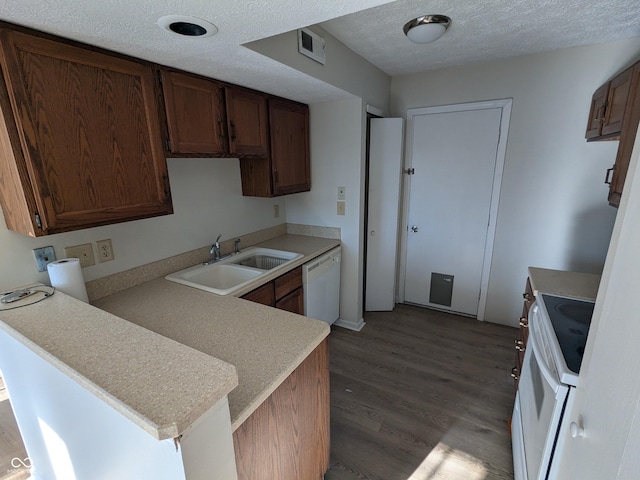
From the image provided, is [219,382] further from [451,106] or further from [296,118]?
[451,106]

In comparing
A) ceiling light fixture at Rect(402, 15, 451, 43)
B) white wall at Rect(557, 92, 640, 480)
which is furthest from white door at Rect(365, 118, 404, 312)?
white wall at Rect(557, 92, 640, 480)

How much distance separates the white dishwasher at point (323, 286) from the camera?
7.74 feet

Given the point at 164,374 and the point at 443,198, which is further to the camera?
the point at 443,198

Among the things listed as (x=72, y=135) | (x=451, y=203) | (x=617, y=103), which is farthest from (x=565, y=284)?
(x=72, y=135)

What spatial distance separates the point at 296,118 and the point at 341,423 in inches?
90.6

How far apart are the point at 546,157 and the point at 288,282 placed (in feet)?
7.89

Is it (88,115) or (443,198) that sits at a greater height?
(88,115)

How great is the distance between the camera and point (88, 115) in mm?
1203

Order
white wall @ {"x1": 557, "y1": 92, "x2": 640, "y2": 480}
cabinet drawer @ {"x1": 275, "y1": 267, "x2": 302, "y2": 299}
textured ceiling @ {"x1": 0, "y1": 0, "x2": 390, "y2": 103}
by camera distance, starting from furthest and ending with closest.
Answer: cabinet drawer @ {"x1": 275, "y1": 267, "x2": 302, "y2": 299} < textured ceiling @ {"x1": 0, "y1": 0, "x2": 390, "y2": 103} < white wall @ {"x1": 557, "y1": 92, "x2": 640, "y2": 480}

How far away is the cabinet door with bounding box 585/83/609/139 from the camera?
1.91 meters

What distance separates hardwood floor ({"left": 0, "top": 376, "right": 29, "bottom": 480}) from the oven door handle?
8.12 feet

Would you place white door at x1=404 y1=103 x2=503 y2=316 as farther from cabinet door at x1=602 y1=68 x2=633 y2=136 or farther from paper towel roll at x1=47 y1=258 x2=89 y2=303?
paper towel roll at x1=47 y1=258 x2=89 y2=303

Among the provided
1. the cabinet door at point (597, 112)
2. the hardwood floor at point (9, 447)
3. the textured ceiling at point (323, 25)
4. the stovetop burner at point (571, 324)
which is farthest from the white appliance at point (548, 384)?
the hardwood floor at point (9, 447)

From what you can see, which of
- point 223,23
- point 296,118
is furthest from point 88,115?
point 296,118
